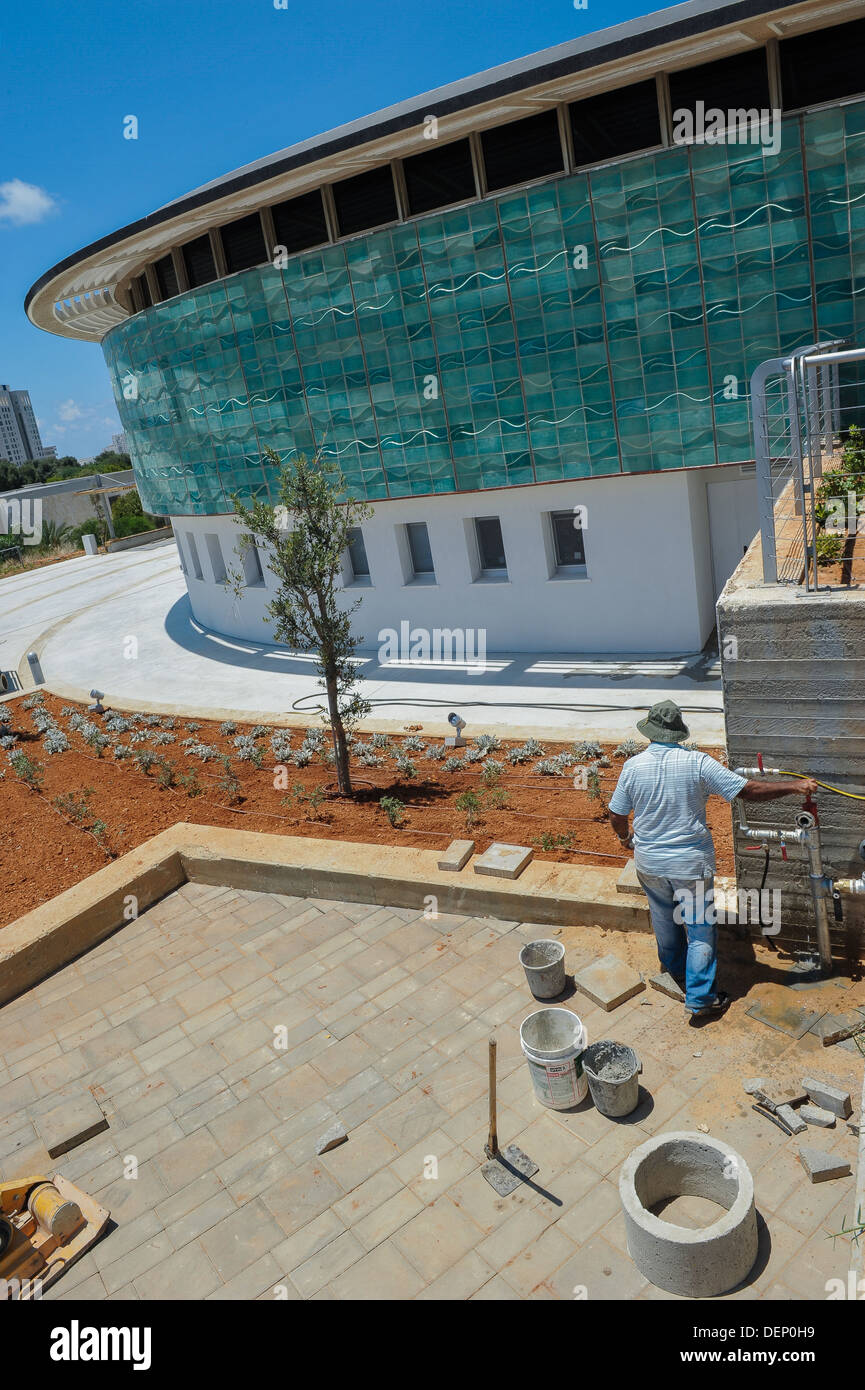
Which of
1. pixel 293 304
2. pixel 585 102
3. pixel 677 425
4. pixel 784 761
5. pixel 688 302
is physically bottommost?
pixel 784 761

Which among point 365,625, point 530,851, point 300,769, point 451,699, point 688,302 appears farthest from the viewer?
point 365,625

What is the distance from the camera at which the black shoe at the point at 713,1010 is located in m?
5.71

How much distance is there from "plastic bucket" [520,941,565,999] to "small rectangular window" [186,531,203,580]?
18.6 metres

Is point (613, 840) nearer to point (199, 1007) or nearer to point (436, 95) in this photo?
point (199, 1007)

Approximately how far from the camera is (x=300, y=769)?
11727 millimetres

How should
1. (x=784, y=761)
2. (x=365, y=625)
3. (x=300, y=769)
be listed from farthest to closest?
1. (x=365, y=625)
2. (x=300, y=769)
3. (x=784, y=761)

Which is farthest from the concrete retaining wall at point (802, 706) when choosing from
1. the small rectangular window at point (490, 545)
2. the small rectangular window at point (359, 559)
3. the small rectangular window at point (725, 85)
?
the small rectangular window at point (359, 559)

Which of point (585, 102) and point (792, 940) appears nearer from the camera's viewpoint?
point (792, 940)

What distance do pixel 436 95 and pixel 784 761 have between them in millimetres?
11896

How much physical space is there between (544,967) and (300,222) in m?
14.4


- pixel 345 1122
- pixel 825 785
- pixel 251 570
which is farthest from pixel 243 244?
pixel 345 1122

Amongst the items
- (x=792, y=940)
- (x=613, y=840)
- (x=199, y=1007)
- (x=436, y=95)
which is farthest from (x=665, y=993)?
(x=436, y=95)

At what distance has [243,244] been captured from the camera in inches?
669

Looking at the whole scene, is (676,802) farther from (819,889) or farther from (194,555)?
(194,555)
